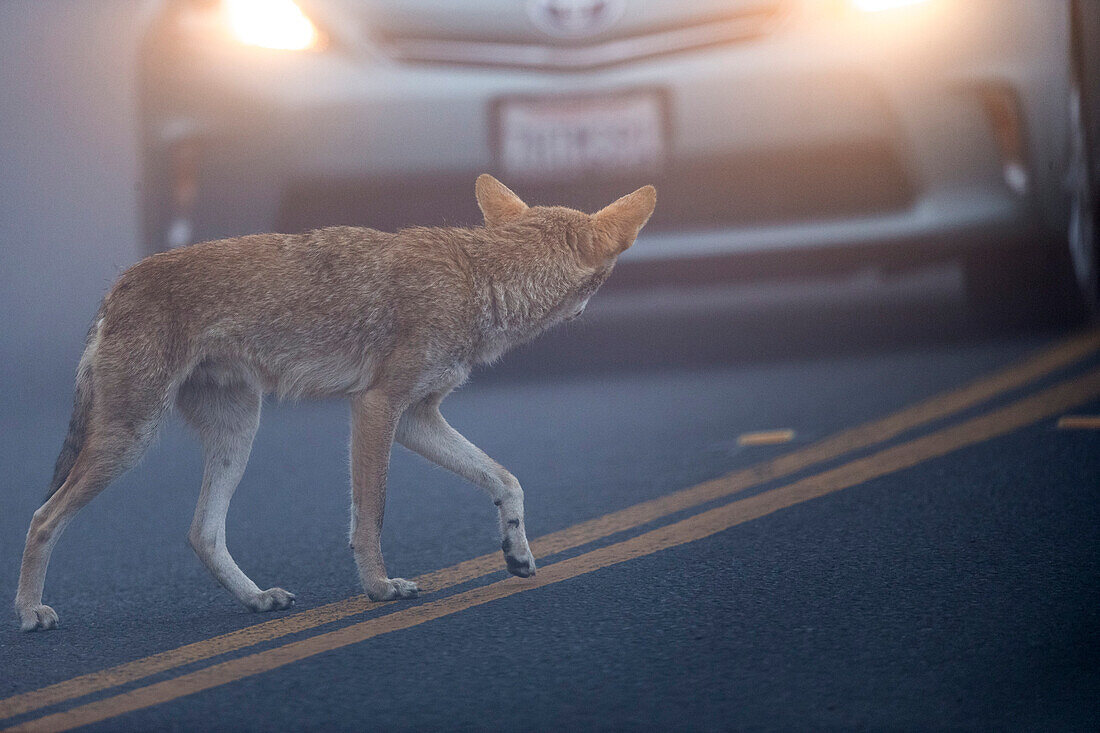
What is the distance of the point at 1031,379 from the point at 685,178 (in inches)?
68.6

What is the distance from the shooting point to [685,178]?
634cm

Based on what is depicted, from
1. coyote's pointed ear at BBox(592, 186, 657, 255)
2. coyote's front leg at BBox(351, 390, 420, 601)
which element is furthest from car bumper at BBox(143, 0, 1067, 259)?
coyote's front leg at BBox(351, 390, 420, 601)

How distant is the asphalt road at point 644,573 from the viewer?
2973mm

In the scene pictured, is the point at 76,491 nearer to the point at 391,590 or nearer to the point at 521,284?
the point at 391,590

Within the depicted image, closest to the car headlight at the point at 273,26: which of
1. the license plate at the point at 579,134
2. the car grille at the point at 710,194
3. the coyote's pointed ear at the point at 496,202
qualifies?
the car grille at the point at 710,194

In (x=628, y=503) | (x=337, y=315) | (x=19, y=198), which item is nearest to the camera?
(x=337, y=315)

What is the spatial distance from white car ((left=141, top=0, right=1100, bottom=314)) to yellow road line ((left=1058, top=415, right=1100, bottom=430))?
1.21 metres

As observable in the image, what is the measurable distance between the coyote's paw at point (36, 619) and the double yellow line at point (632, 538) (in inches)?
17.8

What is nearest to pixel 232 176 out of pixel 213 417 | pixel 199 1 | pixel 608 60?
pixel 199 1

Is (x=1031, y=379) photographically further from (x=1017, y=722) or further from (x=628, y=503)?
(x=1017, y=722)

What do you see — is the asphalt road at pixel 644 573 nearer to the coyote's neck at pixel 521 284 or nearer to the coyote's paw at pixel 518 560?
the coyote's paw at pixel 518 560

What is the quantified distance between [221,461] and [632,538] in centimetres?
123

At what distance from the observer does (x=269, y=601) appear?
3791 mm

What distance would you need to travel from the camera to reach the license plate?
6148mm
